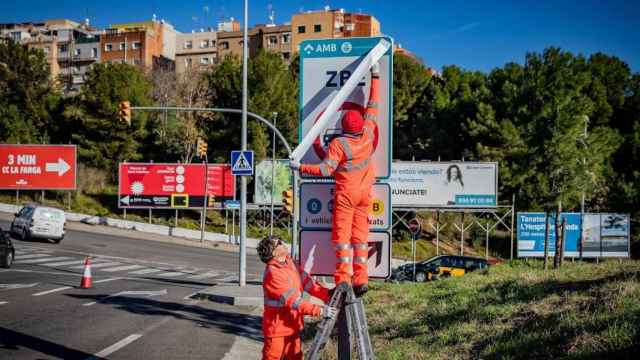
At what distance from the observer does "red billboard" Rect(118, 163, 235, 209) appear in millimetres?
46938

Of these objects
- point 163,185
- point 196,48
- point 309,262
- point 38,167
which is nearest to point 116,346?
point 309,262

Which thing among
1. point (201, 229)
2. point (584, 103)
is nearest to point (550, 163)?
point (584, 103)

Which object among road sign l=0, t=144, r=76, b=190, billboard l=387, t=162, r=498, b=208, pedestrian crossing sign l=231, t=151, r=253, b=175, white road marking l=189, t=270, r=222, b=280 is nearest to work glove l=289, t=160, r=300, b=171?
pedestrian crossing sign l=231, t=151, r=253, b=175

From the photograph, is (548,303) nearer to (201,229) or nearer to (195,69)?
(201,229)

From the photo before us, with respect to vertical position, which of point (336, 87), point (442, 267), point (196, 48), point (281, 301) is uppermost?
point (196, 48)

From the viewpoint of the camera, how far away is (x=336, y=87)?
682 cm

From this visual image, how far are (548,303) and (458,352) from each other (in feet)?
5.51

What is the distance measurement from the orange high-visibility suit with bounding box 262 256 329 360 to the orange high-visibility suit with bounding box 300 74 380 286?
426 millimetres

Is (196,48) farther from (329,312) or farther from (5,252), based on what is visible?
(329,312)

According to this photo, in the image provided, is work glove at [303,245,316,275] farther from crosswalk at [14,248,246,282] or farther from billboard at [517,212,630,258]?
billboard at [517,212,630,258]

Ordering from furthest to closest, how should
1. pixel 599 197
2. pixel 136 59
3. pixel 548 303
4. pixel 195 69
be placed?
pixel 136 59 → pixel 195 69 → pixel 599 197 → pixel 548 303

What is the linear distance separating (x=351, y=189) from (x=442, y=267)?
895 inches

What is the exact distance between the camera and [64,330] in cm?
1124

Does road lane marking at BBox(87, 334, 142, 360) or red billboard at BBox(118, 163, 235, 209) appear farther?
red billboard at BBox(118, 163, 235, 209)
